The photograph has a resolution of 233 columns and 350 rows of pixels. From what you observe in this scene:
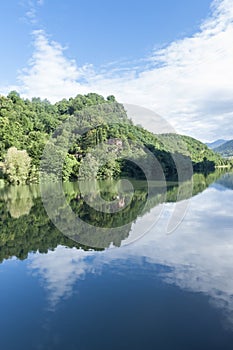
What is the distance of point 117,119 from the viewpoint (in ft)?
305

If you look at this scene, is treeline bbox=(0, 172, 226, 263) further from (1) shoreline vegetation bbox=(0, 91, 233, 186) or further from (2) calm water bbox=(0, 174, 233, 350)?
(1) shoreline vegetation bbox=(0, 91, 233, 186)

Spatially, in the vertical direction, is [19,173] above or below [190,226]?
above

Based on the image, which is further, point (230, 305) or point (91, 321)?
point (230, 305)

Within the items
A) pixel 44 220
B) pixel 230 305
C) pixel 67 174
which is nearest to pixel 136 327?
pixel 230 305

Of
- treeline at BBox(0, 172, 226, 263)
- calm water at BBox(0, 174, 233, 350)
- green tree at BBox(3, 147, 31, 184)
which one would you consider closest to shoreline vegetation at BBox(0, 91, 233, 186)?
green tree at BBox(3, 147, 31, 184)

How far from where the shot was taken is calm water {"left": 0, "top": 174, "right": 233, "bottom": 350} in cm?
672

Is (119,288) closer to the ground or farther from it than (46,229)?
closer to the ground

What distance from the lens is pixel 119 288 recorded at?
31.0ft

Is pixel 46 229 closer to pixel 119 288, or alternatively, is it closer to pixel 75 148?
pixel 119 288

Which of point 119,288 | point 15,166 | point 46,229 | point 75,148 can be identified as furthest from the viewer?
point 75,148

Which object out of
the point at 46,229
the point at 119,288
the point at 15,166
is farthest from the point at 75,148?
the point at 119,288

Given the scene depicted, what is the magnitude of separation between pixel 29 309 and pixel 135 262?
15.9 ft

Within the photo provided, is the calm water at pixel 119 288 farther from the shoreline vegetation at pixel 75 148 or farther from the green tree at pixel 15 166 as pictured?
the shoreline vegetation at pixel 75 148

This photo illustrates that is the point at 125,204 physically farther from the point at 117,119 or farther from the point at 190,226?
the point at 117,119
